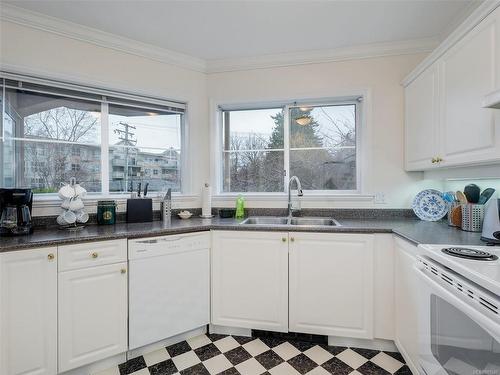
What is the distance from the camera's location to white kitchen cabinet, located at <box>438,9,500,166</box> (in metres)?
1.32

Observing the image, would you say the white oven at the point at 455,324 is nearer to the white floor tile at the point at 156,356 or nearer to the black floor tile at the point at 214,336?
the black floor tile at the point at 214,336

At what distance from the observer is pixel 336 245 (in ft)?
6.21

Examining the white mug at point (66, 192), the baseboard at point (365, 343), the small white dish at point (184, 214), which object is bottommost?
the baseboard at point (365, 343)

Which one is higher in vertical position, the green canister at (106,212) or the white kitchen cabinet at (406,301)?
the green canister at (106,212)

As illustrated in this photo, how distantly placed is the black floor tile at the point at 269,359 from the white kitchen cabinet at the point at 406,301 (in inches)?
31.5

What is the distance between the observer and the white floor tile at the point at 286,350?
1.83 metres

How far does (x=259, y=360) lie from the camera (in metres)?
1.78

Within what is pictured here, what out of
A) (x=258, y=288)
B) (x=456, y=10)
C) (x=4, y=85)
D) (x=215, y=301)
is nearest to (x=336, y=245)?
(x=258, y=288)

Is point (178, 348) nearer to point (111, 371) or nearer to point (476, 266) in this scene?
point (111, 371)

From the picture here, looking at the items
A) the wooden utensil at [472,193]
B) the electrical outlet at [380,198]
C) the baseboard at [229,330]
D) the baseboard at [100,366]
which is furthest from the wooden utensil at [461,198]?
the baseboard at [100,366]

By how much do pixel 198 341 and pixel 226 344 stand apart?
22cm

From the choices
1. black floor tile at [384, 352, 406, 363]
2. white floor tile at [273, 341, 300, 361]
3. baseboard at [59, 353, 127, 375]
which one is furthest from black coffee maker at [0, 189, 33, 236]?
black floor tile at [384, 352, 406, 363]

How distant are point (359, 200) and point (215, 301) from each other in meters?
1.53

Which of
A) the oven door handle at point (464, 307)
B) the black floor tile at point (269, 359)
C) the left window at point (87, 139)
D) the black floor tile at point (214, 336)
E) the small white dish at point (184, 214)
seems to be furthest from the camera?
the small white dish at point (184, 214)
